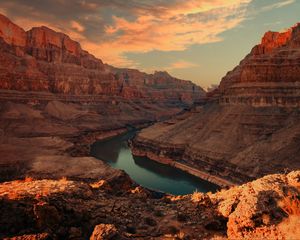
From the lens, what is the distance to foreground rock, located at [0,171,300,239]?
12625 mm

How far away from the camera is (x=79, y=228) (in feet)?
44.1

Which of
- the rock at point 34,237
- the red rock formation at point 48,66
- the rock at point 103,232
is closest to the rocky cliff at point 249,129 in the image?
the rock at point 103,232

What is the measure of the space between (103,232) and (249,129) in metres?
56.5

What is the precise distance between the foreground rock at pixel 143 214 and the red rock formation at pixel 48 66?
10321cm

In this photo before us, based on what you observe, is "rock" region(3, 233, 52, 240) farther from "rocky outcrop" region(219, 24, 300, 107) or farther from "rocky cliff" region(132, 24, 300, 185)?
"rocky outcrop" region(219, 24, 300, 107)

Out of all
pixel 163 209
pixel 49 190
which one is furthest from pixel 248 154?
pixel 49 190

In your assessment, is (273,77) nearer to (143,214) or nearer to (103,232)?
(143,214)

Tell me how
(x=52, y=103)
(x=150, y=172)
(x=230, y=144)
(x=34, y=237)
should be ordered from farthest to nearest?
(x=52, y=103) → (x=150, y=172) → (x=230, y=144) → (x=34, y=237)

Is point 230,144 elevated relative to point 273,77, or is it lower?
lower

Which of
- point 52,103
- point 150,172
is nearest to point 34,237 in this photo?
point 150,172

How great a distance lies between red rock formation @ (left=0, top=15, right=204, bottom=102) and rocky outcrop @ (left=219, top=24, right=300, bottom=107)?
249 feet

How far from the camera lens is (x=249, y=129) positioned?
6456cm

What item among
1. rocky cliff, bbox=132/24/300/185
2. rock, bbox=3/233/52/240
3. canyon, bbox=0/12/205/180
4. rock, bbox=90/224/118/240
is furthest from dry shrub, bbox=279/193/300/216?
canyon, bbox=0/12/205/180

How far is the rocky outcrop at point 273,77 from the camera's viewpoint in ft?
222
